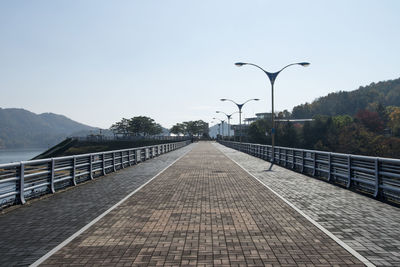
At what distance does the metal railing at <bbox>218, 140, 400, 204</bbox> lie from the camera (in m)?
9.47

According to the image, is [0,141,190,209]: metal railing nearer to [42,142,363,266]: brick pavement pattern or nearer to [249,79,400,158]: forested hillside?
[42,142,363,266]: brick pavement pattern

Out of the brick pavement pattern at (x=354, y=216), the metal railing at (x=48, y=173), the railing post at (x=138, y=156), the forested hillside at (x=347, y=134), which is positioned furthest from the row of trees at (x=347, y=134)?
the metal railing at (x=48, y=173)

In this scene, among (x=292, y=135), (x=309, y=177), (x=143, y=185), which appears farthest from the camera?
(x=292, y=135)

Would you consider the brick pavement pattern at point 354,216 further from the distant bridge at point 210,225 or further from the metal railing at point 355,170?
the metal railing at point 355,170

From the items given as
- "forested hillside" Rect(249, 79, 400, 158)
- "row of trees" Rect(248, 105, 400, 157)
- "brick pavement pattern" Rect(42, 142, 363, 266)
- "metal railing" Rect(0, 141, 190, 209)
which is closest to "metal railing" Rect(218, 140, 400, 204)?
"brick pavement pattern" Rect(42, 142, 363, 266)

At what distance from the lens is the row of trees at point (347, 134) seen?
94.6m

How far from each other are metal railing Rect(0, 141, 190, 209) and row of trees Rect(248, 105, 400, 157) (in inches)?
3499

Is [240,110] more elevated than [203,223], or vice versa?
[240,110]

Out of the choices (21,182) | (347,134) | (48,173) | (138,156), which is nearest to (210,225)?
(21,182)

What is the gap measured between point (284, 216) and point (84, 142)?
11475 centimetres

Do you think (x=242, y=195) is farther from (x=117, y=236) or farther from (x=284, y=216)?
(x=117, y=236)

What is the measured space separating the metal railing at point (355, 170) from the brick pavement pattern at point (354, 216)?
0.47 m

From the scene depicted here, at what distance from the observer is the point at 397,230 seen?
6.48m

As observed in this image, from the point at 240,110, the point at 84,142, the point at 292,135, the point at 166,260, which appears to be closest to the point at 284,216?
the point at 166,260
